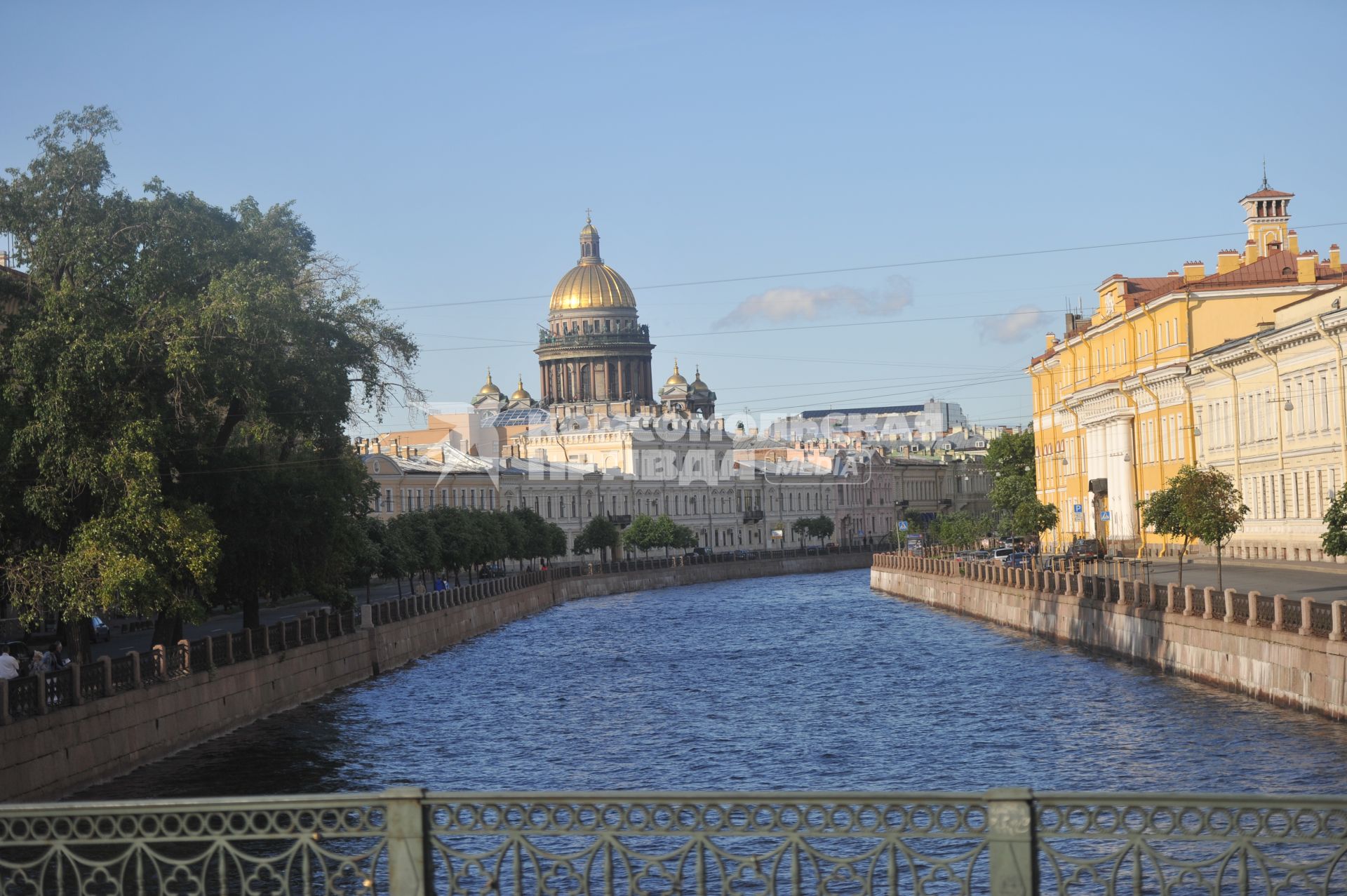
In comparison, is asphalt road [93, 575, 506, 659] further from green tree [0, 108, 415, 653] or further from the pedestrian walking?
the pedestrian walking

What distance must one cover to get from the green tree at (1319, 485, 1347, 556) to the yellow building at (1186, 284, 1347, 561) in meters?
11.3

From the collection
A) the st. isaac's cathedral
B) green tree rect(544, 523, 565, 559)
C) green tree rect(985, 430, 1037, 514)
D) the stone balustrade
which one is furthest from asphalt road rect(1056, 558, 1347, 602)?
the st. isaac's cathedral

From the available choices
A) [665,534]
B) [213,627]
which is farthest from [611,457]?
[213,627]

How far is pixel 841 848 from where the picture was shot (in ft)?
57.7

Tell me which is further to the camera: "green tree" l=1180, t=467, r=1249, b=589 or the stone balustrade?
"green tree" l=1180, t=467, r=1249, b=589

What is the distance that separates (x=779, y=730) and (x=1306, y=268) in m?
35.2

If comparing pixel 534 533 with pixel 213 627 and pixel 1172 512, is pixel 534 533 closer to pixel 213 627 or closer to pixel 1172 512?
pixel 213 627

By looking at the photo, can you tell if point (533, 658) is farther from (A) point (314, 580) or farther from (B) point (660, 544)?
(B) point (660, 544)

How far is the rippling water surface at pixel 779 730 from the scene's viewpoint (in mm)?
21891

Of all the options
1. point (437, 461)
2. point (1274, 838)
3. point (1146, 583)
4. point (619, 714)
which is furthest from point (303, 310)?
point (437, 461)

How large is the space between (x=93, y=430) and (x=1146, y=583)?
1959cm

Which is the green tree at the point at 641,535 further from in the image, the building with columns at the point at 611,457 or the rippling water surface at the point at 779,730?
the rippling water surface at the point at 779,730

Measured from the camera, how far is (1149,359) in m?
60.1

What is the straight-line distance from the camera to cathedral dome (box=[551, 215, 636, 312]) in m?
152
